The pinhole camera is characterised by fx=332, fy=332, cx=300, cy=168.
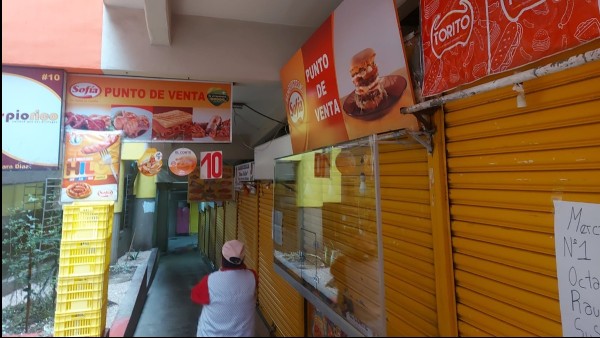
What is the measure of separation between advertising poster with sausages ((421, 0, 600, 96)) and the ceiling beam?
63.9 inches

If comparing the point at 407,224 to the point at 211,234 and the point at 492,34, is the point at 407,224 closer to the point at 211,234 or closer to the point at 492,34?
the point at 492,34

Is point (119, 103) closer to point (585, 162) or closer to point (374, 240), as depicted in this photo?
point (374, 240)

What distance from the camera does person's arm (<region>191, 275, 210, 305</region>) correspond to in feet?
1.87

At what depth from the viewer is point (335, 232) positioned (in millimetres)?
2043

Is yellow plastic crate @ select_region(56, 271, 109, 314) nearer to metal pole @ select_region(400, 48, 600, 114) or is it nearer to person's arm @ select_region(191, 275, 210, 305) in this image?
person's arm @ select_region(191, 275, 210, 305)

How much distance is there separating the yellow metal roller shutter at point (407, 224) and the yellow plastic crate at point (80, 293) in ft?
3.28

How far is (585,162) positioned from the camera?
991 mm

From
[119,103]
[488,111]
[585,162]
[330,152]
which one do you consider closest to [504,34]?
[488,111]

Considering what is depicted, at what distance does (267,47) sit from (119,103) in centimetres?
128

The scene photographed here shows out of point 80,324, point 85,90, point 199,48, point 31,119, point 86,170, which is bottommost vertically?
point 80,324

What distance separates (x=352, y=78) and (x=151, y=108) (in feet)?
5.53

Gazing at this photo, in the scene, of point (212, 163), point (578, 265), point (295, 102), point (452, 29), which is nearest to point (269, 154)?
point (295, 102)

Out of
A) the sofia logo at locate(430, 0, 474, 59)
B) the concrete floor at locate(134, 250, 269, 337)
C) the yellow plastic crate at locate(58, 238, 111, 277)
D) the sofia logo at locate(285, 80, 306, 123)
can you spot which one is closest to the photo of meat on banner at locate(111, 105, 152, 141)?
the sofia logo at locate(285, 80, 306, 123)

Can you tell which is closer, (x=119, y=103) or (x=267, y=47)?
(x=119, y=103)
